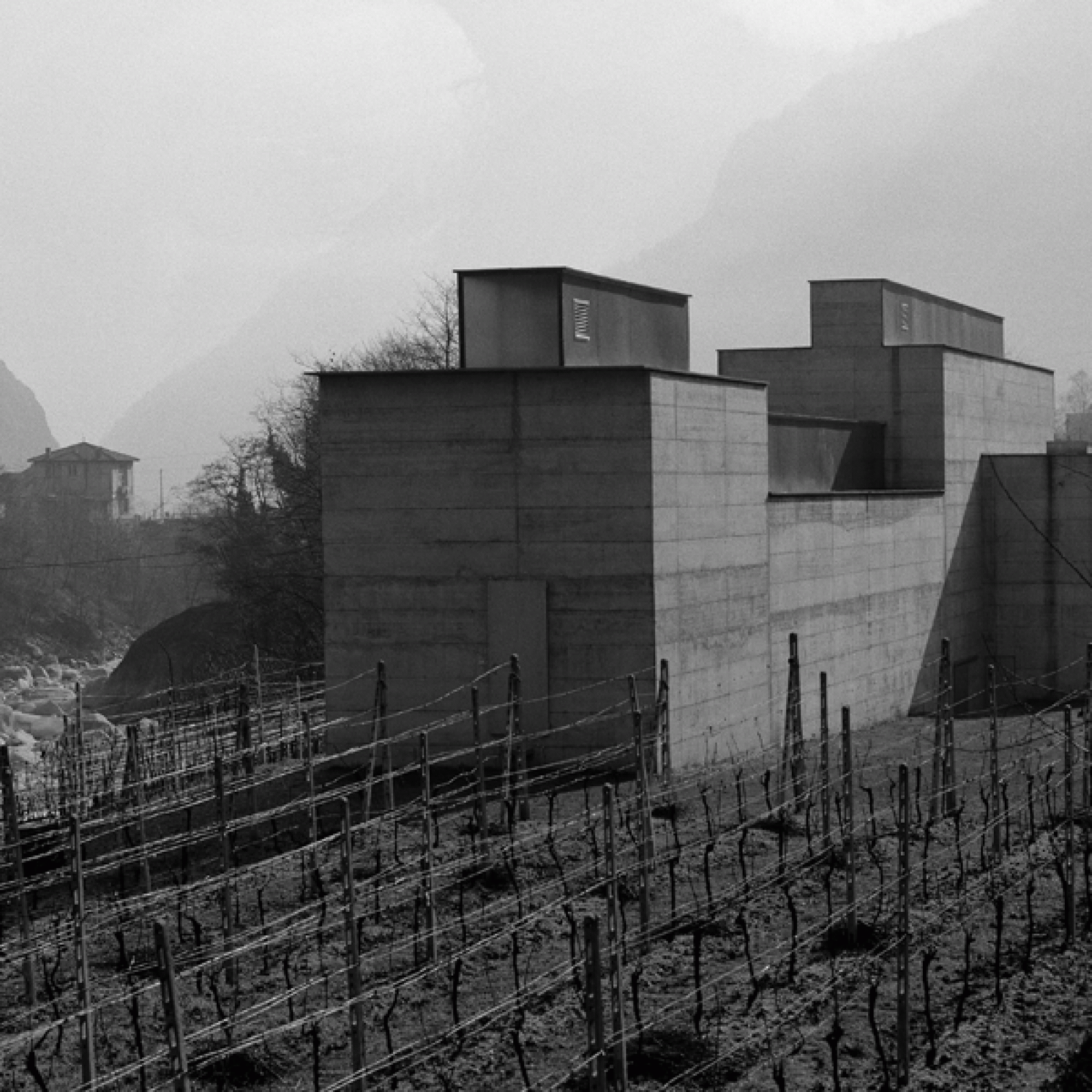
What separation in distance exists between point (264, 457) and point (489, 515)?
1486 inches

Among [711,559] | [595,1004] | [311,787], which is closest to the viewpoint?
[595,1004]

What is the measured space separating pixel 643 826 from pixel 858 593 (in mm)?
13495

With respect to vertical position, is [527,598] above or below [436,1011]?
above

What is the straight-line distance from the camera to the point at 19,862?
14477mm

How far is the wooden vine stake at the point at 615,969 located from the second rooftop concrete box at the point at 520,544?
969 centimetres

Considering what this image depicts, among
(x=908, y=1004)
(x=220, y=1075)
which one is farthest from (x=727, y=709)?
(x=220, y=1075)

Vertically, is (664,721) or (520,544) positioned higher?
(520,544)

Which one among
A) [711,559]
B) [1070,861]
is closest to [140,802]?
[1070,861]

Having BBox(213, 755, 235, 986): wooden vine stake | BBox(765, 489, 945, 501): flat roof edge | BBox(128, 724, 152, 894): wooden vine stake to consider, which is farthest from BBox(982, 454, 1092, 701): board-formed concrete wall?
BBox(213, 755, 235, 986): wooden vine stake

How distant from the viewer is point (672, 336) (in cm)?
2659

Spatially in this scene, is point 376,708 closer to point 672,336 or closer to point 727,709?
point 727,709

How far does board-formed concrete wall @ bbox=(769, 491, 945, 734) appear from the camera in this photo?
27.3 m

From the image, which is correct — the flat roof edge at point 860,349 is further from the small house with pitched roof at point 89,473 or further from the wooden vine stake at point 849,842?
the small house with pitched roof at point 89,473

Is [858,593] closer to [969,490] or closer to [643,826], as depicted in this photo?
[969,490]
